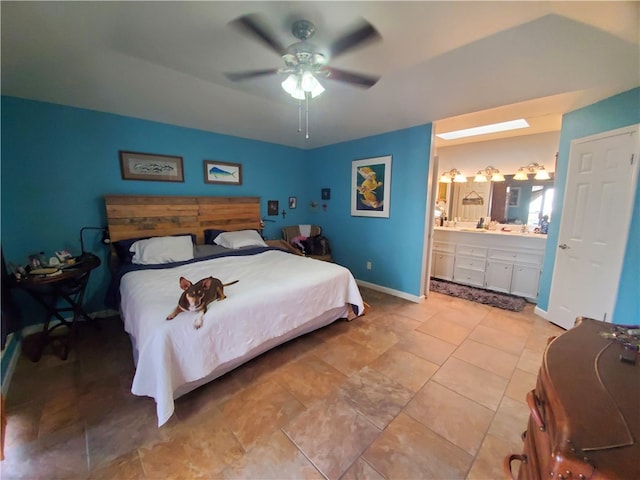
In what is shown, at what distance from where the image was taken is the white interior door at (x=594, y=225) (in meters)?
2.23

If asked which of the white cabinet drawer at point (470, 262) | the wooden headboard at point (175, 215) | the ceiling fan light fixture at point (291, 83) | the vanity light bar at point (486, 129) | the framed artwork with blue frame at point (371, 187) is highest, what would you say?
the vanity light bar at point (486, 129)

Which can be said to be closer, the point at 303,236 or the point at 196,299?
the point at 196,299

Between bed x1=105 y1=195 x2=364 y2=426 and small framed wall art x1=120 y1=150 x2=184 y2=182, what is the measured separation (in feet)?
0.96

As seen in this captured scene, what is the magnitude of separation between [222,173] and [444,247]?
3.83 m

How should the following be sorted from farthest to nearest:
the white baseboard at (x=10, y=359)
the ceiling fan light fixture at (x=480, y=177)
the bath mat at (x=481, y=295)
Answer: the ceiling fan light fixture at (x=480, y=177) → the bath mat at (x=481, y=295) → the white baseboard at (x=10, y=359)

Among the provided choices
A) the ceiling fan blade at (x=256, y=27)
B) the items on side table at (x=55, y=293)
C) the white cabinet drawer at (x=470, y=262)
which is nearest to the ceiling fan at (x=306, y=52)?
the ceiling fan blade at (x=256, y=27)

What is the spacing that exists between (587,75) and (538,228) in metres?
2.53

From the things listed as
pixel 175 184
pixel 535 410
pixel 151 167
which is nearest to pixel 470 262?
pixel 535 410

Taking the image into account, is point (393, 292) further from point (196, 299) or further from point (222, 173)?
point (222, 173)

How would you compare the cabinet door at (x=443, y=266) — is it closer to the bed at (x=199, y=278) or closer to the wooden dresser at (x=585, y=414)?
the bed at (x=199, y=278)

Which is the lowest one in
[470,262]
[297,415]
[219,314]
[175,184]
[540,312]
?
[297,415]

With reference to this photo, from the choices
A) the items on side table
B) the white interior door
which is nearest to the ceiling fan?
the items on side table

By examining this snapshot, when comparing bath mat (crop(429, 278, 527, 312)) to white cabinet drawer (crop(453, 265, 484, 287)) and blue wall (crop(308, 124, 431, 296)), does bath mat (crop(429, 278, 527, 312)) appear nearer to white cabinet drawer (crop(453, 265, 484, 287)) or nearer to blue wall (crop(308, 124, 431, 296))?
white cabinet drawer (crop(453, 265, 484, 287))

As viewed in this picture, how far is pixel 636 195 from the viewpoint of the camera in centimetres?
213
